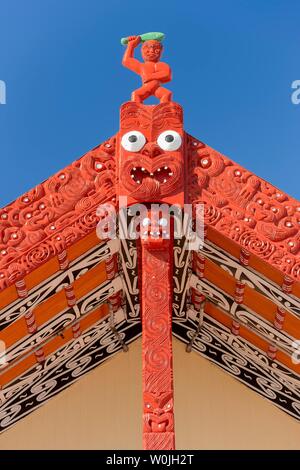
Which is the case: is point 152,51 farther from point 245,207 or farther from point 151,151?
point 245,207

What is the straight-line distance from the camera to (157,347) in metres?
5.20

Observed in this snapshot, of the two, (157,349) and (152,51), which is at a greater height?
(152,51)

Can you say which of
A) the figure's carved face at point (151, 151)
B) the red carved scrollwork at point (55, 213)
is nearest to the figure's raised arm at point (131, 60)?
the figure's carved face at point (151, 151)

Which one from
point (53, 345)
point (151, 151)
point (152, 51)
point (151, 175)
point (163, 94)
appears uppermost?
point (152, 51)

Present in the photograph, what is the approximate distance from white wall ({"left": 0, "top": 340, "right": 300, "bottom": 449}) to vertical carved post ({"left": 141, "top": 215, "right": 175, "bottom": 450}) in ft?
6.13

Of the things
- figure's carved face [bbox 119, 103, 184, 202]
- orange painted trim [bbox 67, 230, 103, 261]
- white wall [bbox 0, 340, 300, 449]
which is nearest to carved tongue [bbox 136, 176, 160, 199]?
figure's carved face [bbox 119, 103, 184, 202]

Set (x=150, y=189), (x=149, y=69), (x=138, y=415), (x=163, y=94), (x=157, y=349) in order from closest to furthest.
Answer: (x=157, y=349)
(x=150, y=189)
(x=163, y=94)
(x=149, y=69)
(x=138, y=415)

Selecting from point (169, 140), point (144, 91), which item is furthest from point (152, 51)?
point (169, 140)

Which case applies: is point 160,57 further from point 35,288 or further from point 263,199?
point 35,288

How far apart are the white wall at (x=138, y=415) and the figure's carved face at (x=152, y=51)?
2.41 metres

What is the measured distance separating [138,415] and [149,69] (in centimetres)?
289

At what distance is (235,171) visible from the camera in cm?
554
